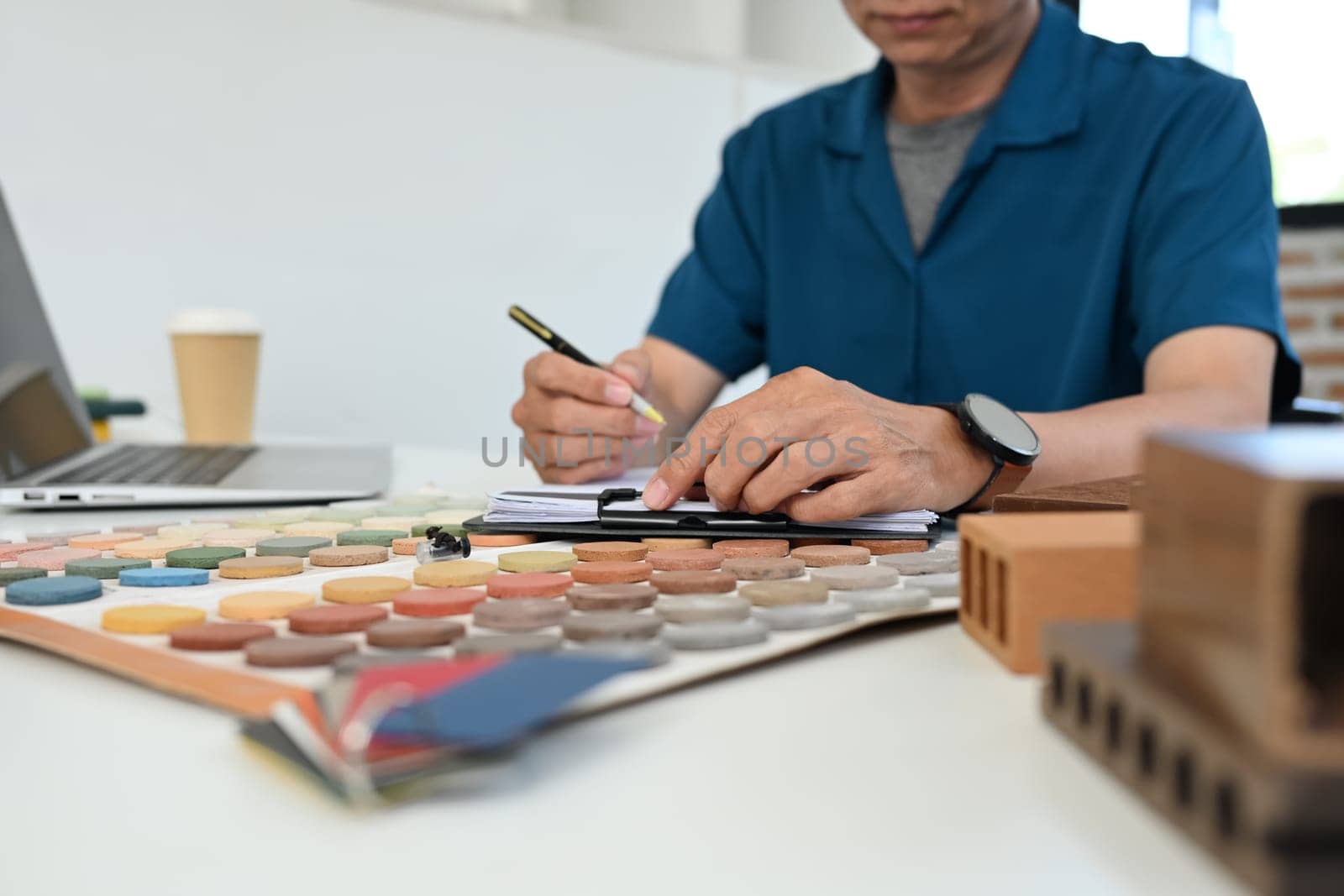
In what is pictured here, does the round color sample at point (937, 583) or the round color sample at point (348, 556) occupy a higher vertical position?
the round color sample at point (348, 556)

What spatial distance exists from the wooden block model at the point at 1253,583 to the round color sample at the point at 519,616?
23 centimetres

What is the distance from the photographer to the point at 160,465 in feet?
3.38

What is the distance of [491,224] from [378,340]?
0.29 metres

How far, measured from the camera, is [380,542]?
2.16 feet

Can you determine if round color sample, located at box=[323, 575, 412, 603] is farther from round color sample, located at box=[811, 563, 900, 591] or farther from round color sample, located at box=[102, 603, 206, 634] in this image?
round color sample, located at box=[811, 563, 900, 591]

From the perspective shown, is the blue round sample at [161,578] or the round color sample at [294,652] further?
the blue round sample at [161,578]

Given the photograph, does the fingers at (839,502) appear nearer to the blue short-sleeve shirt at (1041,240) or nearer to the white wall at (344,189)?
the blue short-sleeve shirt at (1041,240)

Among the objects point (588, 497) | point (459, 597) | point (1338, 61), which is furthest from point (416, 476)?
point (1338, 61)

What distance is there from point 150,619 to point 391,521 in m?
0.29

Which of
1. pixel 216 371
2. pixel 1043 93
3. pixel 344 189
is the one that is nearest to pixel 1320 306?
pixel 1043 93

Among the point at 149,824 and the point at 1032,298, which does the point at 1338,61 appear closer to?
the point at 1032,298

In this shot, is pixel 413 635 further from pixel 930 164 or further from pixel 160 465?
pixel 930 164

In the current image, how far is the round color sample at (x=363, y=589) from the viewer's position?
1.62 ft

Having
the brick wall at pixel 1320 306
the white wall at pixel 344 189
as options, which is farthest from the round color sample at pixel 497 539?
the brick wall at pixel 1320 306
